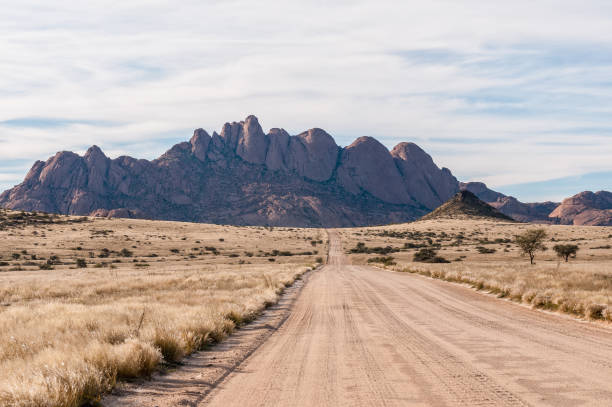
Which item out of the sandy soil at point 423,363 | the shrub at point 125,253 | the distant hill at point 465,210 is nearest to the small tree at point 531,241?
the sandy soil at point 423,363

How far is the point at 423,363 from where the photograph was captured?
8.63 m

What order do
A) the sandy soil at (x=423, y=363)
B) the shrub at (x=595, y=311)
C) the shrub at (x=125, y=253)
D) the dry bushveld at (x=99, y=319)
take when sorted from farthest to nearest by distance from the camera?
the shrub at (x=125, y=253) → the shrub at (x=595, y=311) → the dry bushveld at (x=99, y=319) → the sandy soil at (x=423, y=363)

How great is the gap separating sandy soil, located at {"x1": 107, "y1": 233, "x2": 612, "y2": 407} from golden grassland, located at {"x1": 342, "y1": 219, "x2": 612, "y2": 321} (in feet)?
7.56

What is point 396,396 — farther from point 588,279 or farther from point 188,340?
point 588,279

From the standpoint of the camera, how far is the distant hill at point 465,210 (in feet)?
503

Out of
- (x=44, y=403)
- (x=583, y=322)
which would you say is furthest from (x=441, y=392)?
(x=583, y=322)

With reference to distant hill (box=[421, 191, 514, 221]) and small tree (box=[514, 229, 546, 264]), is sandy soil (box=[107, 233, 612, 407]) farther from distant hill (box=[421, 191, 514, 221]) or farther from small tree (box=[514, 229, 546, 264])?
Result: distant hill (box=[421, 191, 514, 221])

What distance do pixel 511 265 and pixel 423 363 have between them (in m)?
41.5

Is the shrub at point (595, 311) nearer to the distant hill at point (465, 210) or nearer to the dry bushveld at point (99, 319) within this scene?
the dry bushveld at point (99, 319)

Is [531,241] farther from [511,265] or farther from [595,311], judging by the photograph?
[595,311]

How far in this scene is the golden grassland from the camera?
18078mm

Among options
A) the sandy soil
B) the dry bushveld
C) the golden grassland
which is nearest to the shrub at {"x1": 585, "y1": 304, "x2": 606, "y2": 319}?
the golden grassland

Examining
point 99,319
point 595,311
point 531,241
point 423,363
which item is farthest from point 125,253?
point 423,363

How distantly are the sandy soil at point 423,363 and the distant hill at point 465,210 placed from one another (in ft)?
465
